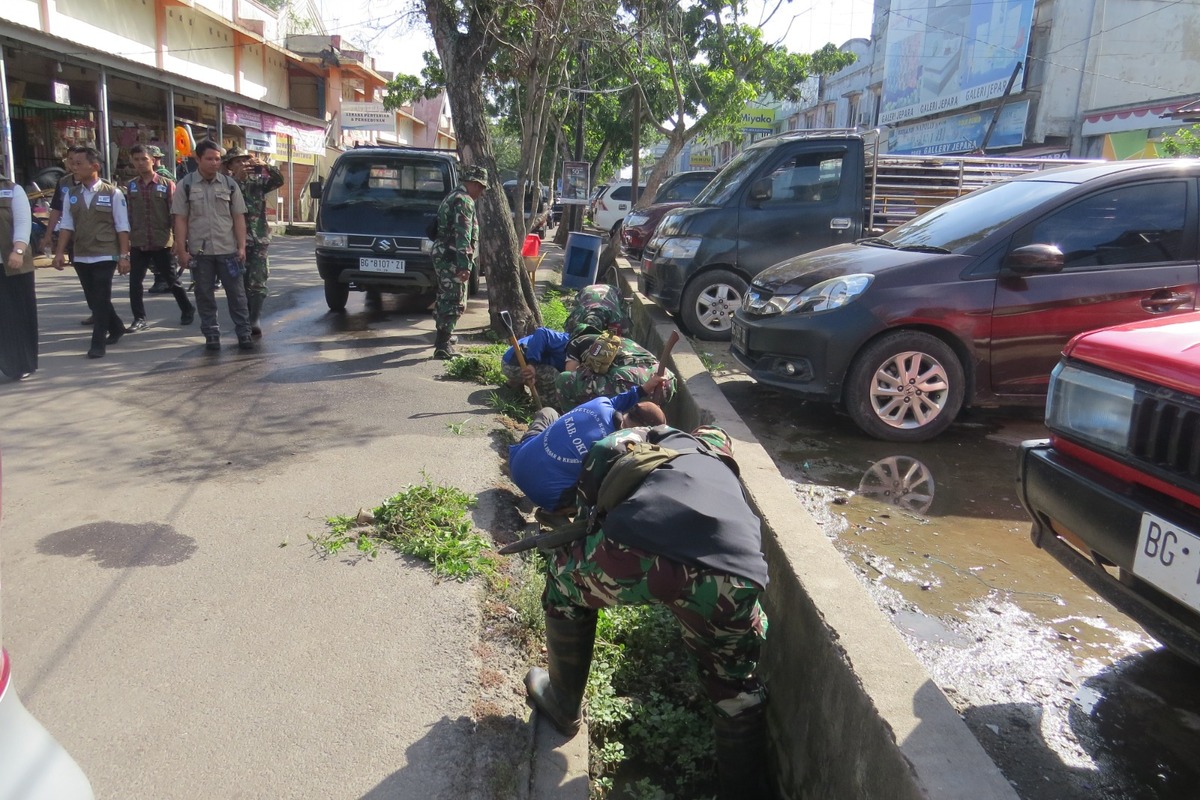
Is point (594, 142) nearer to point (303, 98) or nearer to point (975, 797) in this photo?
point (303, 98)

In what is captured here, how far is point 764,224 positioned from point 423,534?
5.41 metres

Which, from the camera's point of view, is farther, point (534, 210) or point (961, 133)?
point (961, 133)

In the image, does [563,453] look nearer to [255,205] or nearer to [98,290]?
[98,290]

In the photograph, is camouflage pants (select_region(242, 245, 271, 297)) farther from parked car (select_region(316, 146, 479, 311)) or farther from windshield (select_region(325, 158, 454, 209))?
windshield (select_region(325, 158, 454, 209))

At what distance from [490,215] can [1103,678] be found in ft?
22.4

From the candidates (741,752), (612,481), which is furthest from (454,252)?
(741,752)

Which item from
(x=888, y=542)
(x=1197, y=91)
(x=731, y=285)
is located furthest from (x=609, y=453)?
(x=1197, y=91)

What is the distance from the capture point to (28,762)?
4.66 feet

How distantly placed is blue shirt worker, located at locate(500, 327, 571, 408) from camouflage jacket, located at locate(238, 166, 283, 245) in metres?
3.47

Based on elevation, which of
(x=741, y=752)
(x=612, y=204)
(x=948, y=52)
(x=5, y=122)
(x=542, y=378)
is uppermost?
(x=948, y=52)

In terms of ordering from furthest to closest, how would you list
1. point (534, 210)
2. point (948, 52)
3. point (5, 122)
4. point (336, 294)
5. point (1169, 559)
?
point (948, 52) < point (534, 210) < point (5, 122) < point (336, 294) < point (1169, 559)

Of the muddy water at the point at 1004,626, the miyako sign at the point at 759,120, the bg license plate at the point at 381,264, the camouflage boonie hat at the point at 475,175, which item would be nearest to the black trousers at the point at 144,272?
the bg license plate at the point at 381,264

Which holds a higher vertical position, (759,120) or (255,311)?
(759,120)

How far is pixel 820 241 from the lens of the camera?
827cm
